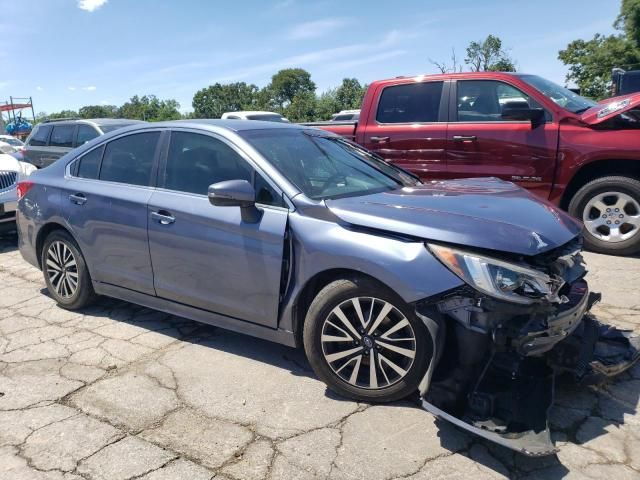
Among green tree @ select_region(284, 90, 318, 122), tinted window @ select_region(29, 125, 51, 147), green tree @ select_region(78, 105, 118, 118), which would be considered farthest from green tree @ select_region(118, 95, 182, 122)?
tinted window @ select_region(29, 125, 51, 147)

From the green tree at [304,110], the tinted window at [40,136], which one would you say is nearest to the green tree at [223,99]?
the green tree at [304,110]

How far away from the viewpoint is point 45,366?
3.67 m

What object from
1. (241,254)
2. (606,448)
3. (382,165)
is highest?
(382,165)

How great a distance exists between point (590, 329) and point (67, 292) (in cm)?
407

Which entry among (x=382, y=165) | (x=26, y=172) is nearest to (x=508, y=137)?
(x=382, y=165)

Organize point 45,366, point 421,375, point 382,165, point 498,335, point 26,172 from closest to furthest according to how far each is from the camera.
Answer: point 498,335, point 421,375, point 45,366, point 382,165, point 26,172

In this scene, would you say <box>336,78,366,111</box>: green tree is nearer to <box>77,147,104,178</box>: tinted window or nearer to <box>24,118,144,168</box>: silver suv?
<box>24,118,144,168</box>: silver suv

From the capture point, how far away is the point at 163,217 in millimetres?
3721

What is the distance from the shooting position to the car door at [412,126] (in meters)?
6.42

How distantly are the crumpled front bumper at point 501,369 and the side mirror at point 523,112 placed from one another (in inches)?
131

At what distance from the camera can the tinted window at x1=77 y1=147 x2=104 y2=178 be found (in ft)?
14.5

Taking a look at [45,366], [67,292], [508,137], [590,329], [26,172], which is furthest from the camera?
[26,172]

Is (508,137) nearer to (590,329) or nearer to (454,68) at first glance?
(590,329)

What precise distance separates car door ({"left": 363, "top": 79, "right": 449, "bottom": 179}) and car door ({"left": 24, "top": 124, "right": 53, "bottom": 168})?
7431 millimetres
